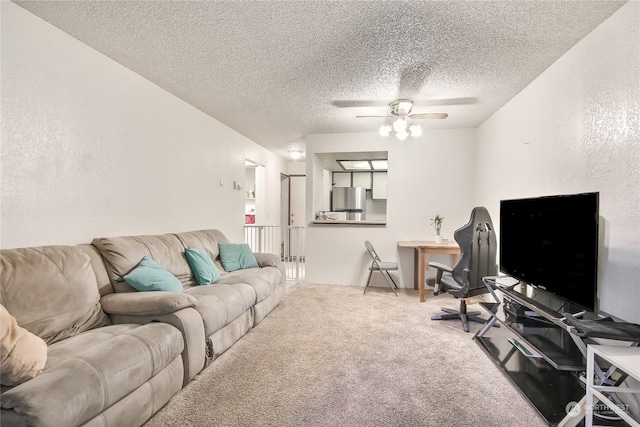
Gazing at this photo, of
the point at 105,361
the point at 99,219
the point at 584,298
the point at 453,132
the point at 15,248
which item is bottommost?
the point at 105,361

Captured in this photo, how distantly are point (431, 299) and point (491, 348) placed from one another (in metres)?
1.61

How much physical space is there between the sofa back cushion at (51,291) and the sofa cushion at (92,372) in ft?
0.39

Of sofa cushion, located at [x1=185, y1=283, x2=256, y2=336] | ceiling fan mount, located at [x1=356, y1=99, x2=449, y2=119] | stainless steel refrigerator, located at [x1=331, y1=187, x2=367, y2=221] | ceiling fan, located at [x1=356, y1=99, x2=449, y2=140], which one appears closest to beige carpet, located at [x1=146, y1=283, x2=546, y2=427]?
sofa cushion, located at [x1=185, y1=283, x2=256, y2=336]

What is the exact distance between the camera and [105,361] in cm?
150

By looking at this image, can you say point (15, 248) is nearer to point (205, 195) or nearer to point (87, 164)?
point (87, 164)

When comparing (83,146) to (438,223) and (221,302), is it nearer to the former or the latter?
(221,302)

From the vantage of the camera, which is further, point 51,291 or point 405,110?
point 405,110

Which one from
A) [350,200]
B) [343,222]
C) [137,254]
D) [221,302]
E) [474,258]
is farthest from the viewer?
[350,200]

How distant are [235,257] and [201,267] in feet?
2.35

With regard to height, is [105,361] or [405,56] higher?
[405,56]

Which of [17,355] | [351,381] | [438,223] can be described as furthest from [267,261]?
[17,355]

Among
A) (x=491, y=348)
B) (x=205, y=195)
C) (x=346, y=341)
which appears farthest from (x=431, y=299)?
(x=205, y=195)

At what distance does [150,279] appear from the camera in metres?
2.41

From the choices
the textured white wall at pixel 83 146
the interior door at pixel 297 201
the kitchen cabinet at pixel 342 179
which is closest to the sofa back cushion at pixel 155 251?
the textured white wall at pixel 83 146
